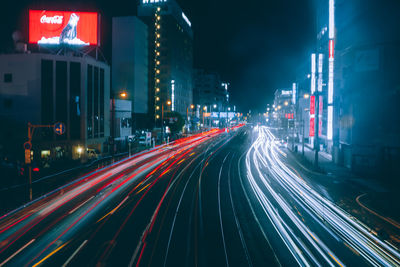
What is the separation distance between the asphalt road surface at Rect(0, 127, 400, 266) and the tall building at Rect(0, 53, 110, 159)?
15401 millimetres

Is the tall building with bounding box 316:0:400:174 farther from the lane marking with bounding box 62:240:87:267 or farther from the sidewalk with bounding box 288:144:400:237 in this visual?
the lane marking with bounding box 62:240:87:267

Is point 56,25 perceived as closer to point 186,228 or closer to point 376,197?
point 186,228

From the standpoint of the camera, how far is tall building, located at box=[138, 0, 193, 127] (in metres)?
84.1

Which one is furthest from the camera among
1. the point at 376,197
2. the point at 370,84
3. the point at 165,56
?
the point at 165,56

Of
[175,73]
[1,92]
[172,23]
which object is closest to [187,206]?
[1,92]

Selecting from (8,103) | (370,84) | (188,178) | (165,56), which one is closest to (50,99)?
(8,103)

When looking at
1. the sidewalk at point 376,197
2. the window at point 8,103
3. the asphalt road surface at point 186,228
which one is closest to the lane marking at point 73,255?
the asphalt road surface at point 186,228

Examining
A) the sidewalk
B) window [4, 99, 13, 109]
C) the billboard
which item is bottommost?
the sidewalk

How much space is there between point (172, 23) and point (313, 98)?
70.6m

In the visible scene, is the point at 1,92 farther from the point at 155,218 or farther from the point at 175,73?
the point at 175,73

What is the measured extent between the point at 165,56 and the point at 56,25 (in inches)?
2357

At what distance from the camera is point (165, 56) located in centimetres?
9656

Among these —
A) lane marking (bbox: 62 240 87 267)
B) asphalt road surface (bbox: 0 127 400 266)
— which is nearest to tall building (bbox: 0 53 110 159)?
asphalt road surface (bbox: 0 127 400 266)

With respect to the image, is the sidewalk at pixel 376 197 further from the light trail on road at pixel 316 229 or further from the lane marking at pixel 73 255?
the lane marking at pixel 73 255
